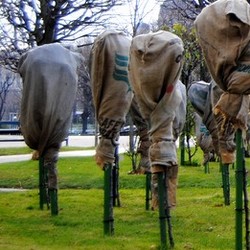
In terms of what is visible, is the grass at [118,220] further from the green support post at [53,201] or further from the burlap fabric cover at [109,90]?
the burlap fabric cover at [109,90]

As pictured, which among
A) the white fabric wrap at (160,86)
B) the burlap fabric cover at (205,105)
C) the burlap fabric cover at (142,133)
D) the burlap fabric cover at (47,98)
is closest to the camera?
the white fabric wrap at (160,86)

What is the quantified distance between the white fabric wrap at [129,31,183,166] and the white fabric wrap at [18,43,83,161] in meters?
2.79

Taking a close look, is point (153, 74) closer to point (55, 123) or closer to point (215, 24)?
Answer: point (215, 24)

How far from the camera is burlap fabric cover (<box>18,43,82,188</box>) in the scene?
997 cm

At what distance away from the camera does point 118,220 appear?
9914 mm

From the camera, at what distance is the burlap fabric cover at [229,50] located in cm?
636

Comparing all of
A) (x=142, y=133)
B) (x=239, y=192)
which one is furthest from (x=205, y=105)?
(x=239, y=192)

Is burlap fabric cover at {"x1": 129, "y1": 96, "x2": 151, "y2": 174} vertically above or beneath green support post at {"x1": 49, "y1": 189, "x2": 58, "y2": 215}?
above

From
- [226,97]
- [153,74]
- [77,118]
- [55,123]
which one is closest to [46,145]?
[55,123]

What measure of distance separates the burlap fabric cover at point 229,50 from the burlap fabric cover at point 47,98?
3.84 metres

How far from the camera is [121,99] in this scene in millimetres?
8578

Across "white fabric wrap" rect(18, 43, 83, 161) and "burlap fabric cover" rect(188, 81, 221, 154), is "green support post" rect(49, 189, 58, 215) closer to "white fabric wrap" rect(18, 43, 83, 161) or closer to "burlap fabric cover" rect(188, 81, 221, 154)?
"white fabric wrap" rect(18, 43, 83, 161)

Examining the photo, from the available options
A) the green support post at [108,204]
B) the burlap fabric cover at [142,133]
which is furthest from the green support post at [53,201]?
the green support post at [108,204]

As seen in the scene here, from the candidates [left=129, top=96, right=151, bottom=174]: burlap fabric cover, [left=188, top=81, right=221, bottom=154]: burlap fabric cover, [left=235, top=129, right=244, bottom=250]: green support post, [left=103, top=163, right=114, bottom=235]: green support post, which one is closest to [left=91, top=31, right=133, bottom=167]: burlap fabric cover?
[left=103, top=163, right=114, bottom=235]: green support post
